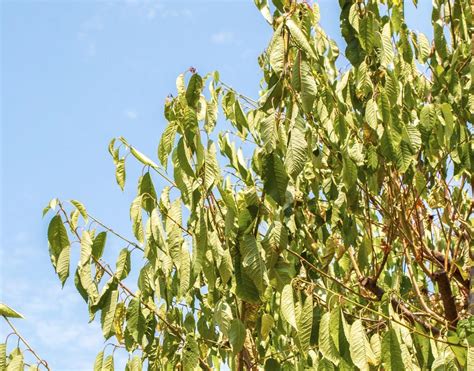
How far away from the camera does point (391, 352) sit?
→ 5.82 feet

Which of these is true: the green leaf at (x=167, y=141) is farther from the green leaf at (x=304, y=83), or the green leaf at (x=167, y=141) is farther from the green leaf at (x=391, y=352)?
the green leaf at (x=391, y=352)

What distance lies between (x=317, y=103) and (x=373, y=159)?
304 mm

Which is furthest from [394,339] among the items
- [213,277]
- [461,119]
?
[461,119]

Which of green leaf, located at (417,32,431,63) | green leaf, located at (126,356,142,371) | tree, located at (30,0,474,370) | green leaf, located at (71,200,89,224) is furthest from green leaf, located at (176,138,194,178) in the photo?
green leaf, located at (417,32,431,63)

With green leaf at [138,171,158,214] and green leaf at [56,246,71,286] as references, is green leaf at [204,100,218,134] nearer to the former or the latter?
green leaf at [138,171,158,214]

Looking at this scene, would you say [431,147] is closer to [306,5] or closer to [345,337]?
[306,5]

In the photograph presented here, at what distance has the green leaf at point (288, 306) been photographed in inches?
73.4

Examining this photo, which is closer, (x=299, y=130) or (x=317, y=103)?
(x=299, y=130)

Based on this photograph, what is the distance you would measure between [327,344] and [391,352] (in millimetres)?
149

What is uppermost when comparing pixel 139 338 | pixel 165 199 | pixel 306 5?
pixel 306 5

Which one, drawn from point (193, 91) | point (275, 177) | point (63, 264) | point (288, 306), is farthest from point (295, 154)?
point (63, 264)

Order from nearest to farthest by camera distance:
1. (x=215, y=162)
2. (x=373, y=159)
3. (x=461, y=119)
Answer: (x=215, y=162)
(x=373, y=159)
(x=461, y=119)

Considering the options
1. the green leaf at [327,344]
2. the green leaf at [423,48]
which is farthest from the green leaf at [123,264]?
the green leaf at [423,48]

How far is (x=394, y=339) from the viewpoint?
1.78 m
